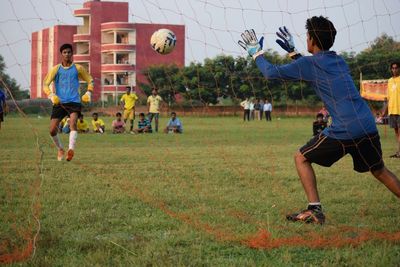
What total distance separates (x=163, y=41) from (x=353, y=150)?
16.7ft

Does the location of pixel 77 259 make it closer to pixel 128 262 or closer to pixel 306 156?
pixel 128 262

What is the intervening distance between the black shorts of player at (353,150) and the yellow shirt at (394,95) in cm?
781

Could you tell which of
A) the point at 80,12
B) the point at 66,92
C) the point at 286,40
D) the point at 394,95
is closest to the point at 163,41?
the point at 66,92

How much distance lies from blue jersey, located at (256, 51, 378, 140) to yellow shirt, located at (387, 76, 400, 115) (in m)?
7.82

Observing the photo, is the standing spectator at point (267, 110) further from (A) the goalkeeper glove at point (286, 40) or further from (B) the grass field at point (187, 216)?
(A) the goalkeeper glove at point (286, 40)

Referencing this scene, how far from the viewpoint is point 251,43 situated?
6.05 meters

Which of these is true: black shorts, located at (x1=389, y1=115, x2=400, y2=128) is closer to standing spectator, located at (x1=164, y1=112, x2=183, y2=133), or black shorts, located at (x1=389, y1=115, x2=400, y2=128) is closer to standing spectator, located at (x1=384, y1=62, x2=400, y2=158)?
standing spectator, located at (x1=384, y1=62, x2=400, y2=158)

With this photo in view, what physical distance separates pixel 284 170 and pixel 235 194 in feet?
Answer: 10.1

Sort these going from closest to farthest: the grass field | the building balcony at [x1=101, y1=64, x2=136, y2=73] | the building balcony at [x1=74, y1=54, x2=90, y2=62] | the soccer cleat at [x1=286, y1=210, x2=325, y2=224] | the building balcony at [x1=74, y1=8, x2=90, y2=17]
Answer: the grass field, the soccer cleat at [x1=286, y1=210, x2=325, y2=224], the building balcony at [x1=74, y1=8, x2=90, y2=17], the building balcony at [x1=101, y1=64, x2=136, y2=73], the building balcony at [x1=74, y1=54, x2=90, y2=62]

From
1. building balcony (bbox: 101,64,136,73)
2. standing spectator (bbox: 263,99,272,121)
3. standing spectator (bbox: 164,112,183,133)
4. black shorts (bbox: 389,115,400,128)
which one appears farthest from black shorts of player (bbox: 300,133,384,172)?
building balcony (bbox: 101,64,136,73)

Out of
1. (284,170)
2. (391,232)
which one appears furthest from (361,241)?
(284,170)

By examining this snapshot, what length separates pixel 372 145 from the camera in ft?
19.9

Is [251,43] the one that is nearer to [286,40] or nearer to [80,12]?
[286,40]

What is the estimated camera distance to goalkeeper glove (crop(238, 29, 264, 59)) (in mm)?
6031
